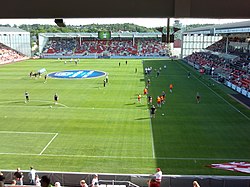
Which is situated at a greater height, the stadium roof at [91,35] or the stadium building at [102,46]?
the stadium roof at [91,35]

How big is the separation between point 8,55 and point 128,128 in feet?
195

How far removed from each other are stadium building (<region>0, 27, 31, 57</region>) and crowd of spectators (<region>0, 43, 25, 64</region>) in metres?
1.42

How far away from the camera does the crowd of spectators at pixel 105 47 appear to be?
287 ft

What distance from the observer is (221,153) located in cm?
1656

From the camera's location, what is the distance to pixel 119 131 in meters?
20.0

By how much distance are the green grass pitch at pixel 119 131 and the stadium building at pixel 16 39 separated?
44.9m

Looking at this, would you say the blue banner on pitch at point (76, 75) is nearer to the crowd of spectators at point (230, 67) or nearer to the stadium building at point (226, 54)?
the stadium building at point (226, 54)

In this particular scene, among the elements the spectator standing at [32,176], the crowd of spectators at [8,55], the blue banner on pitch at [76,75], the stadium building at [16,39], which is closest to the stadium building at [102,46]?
the stadium building at [16,39]

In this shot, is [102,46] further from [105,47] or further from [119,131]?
[119,131]

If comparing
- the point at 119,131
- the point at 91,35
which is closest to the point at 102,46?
the point at 91,35

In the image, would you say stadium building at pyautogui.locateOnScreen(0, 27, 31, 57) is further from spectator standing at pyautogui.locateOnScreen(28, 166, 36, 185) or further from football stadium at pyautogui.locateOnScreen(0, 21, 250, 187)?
spectator standing at pyautogui.locateOnScreen(28, 166, 36, 185)

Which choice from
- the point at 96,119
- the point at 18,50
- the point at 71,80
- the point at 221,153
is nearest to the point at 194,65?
the point at 71,80

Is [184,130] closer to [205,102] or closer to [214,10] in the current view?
[205,102]

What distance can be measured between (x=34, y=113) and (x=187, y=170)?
1466 centimetres
